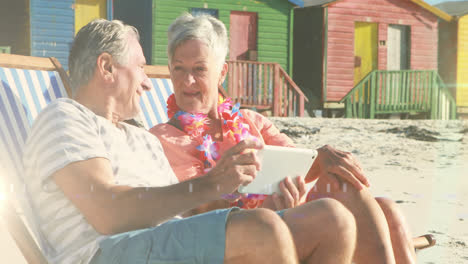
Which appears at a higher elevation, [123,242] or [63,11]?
[63,11]

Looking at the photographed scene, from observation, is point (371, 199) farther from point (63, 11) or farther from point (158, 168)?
point (63, 11)

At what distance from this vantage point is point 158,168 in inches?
95.7

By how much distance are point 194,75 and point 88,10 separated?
13.6m

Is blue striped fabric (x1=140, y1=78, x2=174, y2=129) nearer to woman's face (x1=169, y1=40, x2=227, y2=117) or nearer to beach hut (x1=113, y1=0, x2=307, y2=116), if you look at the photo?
woman's face (x1=169, y1=40, x2=227, y2=117)

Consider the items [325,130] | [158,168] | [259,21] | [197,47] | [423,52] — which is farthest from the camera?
[423,52]

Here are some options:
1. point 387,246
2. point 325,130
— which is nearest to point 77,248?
point 387,246

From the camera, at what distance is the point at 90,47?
216cm

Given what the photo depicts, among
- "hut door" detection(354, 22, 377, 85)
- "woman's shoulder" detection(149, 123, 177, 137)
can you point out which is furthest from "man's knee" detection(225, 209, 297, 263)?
"hut door" detection(354, 22, 377, 85)

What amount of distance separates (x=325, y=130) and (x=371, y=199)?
Answer: 9950mm

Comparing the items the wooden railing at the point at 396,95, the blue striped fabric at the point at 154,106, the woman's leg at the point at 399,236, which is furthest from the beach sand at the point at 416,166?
the wooden railing at the point at 396,95

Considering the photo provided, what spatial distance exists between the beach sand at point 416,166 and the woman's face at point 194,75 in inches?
79.2

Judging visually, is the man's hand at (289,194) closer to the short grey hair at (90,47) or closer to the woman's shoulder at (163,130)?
the woman's shoulder at (163,130)

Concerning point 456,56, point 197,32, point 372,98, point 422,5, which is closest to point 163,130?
point 197,32

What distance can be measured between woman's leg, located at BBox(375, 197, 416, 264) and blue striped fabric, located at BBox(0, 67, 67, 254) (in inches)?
51.8
